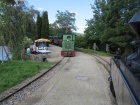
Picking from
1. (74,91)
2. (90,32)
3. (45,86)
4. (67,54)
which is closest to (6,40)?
Answer: (67,54)

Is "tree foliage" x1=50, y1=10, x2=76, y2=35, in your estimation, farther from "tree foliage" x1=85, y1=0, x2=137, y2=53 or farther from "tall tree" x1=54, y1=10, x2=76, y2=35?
"tree foliage" x1=85, y1=0, x2=137, y2=53

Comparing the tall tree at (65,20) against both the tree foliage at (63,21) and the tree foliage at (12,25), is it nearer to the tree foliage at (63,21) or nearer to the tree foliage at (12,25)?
the tree foliage at (63,21)

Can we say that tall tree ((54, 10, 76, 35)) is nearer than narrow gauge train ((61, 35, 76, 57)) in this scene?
No

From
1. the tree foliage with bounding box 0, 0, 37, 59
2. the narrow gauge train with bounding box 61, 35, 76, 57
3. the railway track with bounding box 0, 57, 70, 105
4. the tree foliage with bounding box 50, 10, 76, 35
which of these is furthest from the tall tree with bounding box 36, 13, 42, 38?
the railway track with bounding box 0, 57, 70, 105

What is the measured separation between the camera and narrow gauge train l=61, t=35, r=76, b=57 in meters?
29.2

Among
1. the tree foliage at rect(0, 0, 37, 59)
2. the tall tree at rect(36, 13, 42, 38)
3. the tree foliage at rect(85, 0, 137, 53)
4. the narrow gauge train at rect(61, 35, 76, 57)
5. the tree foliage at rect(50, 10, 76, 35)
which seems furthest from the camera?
the tree foliage at rect(50, 10, 76, 35)

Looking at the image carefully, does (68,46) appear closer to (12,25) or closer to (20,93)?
(12,25)

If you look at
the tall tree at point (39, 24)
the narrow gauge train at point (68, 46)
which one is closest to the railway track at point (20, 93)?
the narrow gauge train at point (68, 46)

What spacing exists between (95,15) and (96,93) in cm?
3927

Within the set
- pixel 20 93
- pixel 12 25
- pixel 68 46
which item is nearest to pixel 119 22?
pixel 68 46

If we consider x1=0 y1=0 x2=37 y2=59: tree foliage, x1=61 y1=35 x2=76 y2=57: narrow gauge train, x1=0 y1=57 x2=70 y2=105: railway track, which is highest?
x1=0 y1=0 x2=37 y2=59: tree foliage

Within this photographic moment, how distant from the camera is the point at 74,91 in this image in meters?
10.1

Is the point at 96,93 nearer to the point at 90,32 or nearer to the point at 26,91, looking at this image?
the point at 26,91

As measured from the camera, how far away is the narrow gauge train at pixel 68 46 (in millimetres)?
29234
